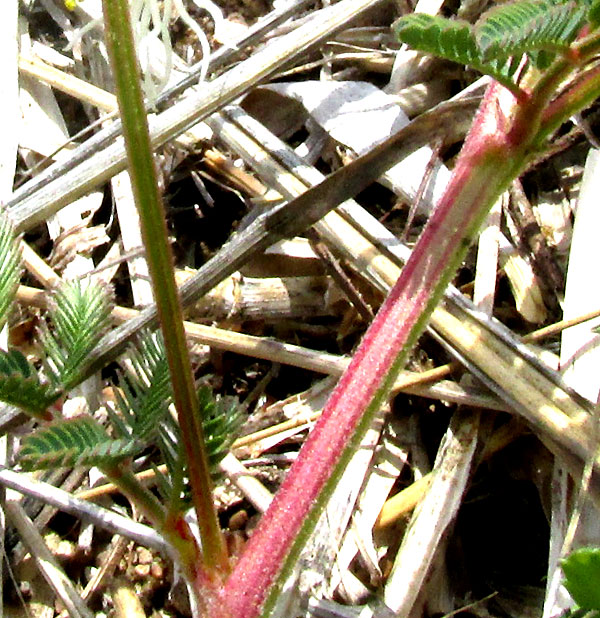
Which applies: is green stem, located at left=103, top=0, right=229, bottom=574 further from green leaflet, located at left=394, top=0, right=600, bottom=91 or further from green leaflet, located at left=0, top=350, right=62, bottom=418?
green leaflet, located at left=394, top=0, right=600, bottom=91

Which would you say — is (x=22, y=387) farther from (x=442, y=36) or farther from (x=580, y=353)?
(x=580, y=353)

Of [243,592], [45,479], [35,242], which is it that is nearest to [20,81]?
[35,242]

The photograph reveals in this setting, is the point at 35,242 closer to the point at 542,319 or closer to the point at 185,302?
the point at 185,302

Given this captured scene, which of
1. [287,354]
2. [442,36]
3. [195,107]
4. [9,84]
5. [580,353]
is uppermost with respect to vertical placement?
[9,84]

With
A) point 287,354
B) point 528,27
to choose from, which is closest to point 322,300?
point 287,354

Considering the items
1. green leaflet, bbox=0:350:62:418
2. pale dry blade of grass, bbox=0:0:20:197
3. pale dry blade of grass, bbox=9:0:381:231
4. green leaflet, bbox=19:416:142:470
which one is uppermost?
pale dry blade of grass, bbox=0:0:20:197

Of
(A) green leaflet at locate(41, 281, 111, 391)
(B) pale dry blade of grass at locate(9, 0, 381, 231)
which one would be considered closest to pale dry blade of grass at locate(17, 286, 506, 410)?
(B) pale dry blade of grass at locate(9, 0, 381, 231)
